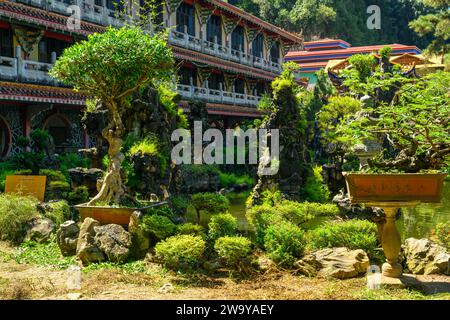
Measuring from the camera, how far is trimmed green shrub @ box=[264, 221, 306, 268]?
7.89 metres

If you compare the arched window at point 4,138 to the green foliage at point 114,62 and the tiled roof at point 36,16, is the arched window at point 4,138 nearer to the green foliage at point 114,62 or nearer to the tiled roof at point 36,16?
the tiled roof at point 36,16

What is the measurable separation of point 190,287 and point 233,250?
1.02m

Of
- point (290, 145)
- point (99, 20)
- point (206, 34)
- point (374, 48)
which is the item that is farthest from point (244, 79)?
point (374, 48)

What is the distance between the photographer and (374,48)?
49250 mm

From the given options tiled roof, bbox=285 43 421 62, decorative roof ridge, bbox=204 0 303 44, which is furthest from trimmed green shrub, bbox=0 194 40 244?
tiled roof, bbox=285 43 421 62

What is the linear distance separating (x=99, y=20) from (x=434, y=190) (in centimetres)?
1774

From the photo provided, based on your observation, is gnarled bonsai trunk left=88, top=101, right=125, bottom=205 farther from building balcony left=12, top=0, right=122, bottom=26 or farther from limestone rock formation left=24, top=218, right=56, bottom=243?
building balcony left=12, top=0, right=122, bottom=26

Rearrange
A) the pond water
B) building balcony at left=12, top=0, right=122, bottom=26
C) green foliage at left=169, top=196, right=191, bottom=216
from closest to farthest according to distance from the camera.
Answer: green foliage at left=169, top=196, right=191, bottom=216, the pond water, building balcony at left=12, top=0, right=122, bottom=26

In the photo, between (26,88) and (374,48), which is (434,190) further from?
(374,48)

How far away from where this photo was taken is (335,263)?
24.7 ft

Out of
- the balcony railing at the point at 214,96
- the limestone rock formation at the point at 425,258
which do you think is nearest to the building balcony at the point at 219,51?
the balcony railing at the point at 214,96

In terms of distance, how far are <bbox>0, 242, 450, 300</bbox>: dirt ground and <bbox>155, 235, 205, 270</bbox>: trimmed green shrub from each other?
0.18m

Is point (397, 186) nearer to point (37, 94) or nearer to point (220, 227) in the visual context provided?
point (220, 227)

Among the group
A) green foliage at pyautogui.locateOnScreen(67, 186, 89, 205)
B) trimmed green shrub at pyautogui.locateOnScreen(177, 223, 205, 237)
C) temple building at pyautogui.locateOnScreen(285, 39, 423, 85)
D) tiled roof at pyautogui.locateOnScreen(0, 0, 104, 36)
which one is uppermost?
temple building at pyautogui.locateOnScreen(285, 39, 423, 85)
